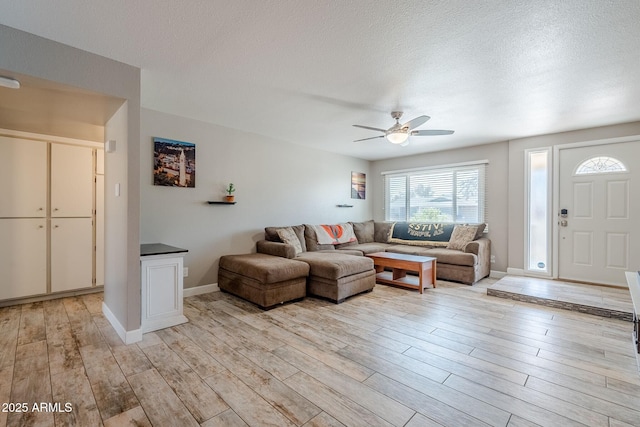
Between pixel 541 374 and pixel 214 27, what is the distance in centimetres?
333

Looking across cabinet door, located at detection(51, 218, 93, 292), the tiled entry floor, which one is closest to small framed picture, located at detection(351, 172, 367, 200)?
the tiled entry floor

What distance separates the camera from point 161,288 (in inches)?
110

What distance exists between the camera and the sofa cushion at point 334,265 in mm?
3535

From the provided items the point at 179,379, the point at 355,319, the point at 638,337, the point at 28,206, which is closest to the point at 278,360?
the point at 179,379

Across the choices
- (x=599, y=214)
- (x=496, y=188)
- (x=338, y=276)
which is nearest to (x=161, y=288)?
(x=338, y=276)

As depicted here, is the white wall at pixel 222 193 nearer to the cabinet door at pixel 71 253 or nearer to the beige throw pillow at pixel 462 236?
the cabinet door at pixel 71 253

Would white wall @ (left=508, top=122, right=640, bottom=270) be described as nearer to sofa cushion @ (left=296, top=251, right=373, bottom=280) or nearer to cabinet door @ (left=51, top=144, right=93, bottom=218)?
sofa cushion @ (left=296, top=251, right=373, bottom=280)

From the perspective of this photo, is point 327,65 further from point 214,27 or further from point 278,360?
point 278,360

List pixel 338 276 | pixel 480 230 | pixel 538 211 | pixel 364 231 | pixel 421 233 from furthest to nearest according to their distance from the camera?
1. pixel 364 231
2. pixel 421 233
3. pixel 480 230
4. pixel 538 211
5. pixel 338 276

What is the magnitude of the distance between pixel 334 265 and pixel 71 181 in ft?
11.7

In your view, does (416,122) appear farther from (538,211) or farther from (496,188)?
(538,211)

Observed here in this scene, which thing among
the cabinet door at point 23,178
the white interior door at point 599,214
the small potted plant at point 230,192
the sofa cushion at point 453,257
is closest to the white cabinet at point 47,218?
the cabinet door at point 23,178

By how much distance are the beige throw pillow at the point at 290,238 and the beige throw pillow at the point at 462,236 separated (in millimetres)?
2696

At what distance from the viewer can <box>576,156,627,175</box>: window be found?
3.99 meters
